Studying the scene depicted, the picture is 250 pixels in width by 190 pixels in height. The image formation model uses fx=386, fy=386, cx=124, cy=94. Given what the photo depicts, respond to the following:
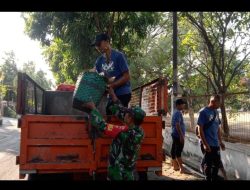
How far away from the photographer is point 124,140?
14.8 ft

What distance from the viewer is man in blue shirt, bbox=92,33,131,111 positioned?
518cm

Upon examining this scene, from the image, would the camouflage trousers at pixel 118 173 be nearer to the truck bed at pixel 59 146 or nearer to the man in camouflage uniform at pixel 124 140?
the man in camouflage uniform at pixel 124 140

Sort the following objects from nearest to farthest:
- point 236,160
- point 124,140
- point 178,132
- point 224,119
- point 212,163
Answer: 1. point 124,140
2. point 212,163
3. point 236,160
4. point 178,132
5. point 224,119

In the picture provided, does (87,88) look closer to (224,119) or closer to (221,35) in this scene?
(224,119)

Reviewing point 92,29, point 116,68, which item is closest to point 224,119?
point 116,68

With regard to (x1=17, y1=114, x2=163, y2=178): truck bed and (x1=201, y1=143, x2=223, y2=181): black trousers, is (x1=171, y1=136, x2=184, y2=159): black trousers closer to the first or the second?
(x1=201, y1=143, x2=223, y2=181): black trousers

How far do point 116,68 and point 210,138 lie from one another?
2.46 metres

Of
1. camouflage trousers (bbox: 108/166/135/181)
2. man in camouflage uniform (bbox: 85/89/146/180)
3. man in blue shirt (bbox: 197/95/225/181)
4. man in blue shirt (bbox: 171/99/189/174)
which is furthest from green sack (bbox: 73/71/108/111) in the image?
man in blue shirt (bbox: 171/99/189/174)

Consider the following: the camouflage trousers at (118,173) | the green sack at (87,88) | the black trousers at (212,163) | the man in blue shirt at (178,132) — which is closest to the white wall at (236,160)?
the man in blue shirt at (178,132)

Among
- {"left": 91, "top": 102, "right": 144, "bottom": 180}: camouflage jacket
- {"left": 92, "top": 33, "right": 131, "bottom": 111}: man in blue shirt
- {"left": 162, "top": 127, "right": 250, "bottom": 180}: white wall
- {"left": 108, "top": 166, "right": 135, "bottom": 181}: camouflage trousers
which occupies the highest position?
{"left": 92, "top": 33, "right": 131, "bottom": 111}: man in blue shirt

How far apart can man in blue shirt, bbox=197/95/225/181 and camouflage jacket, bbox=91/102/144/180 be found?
8.30ft

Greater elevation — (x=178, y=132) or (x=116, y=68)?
(x=116, y=68)

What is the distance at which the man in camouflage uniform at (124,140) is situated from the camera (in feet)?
14.8
